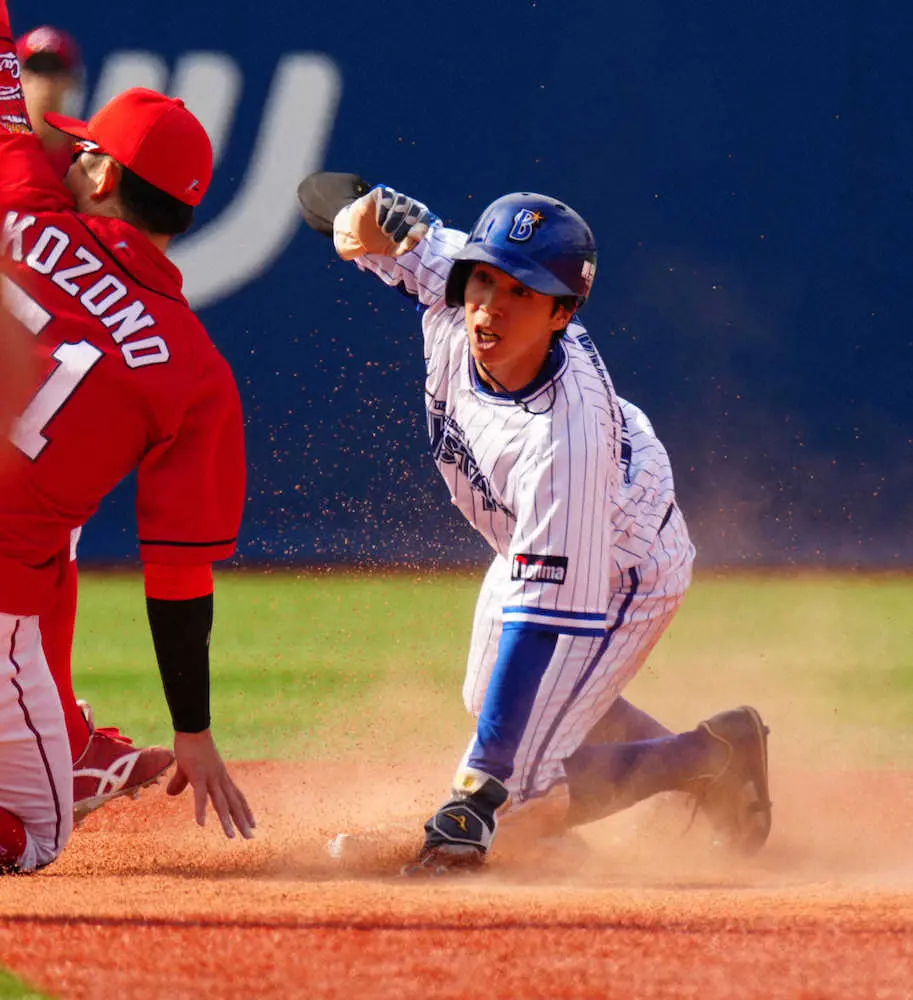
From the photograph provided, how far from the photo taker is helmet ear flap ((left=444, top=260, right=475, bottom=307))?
3.81 meters

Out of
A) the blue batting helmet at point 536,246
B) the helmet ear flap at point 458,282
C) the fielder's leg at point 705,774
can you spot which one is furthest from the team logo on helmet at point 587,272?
the fielder's leg at point 705,774

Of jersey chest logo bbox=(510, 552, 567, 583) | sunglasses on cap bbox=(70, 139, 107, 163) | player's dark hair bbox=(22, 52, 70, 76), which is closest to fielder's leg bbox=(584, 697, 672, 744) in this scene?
jersey chest logo bbox=(510, 552, 567, 583)

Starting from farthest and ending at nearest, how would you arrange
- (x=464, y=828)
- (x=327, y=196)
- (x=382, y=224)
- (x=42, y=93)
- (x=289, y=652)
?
(x=289, y=652) < (x=42, y=93) < (x=327, y=196) < (x=382, y=224) < (x=464, y=828)

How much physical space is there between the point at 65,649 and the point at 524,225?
1.37m

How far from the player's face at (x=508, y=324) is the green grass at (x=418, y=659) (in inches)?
74.9

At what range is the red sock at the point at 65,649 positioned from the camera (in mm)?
3672

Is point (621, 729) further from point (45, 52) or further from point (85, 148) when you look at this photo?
point (45, 52)

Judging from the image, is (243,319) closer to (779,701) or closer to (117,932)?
(779,701)

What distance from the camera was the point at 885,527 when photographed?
8328 mm

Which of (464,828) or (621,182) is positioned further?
(621,182)

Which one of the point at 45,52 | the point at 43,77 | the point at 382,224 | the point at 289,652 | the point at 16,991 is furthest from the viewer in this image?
the point at 289,652

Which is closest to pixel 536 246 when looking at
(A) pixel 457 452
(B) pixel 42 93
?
(A) pixel 457 452

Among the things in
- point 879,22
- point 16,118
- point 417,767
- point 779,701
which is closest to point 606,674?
point 417,767

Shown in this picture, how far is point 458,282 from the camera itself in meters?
3.83
